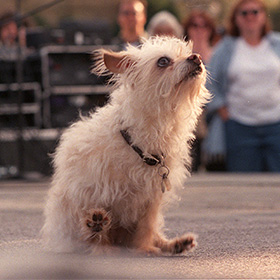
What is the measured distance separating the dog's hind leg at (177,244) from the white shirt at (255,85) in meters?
3.91

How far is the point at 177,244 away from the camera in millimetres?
5457

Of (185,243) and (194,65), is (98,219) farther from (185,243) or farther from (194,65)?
(194,65)

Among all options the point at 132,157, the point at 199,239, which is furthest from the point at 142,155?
the point at 199,239

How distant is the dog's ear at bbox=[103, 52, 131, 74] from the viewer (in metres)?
5.48

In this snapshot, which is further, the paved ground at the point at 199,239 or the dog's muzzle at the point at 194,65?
the dog's muzzle at the point at 194,65

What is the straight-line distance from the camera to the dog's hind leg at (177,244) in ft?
17.8

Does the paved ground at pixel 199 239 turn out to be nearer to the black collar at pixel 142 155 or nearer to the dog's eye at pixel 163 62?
the black collar at pixel 142 155

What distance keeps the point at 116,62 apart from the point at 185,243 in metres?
1.27

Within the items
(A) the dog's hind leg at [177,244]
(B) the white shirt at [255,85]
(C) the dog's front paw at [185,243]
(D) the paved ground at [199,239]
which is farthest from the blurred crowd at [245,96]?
(C) the dog's front paw at [185,243]

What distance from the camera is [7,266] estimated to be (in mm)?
4977

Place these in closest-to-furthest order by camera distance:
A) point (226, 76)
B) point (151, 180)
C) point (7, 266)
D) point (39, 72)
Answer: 1. point (7, 266)
2. point (151, 180)
3. point (226, 76)
4. point (39, 72)

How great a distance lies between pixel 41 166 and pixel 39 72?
6.40 ft

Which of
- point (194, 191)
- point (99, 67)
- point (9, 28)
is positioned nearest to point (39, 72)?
point (9, 28)

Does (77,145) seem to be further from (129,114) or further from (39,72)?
(39,72)
